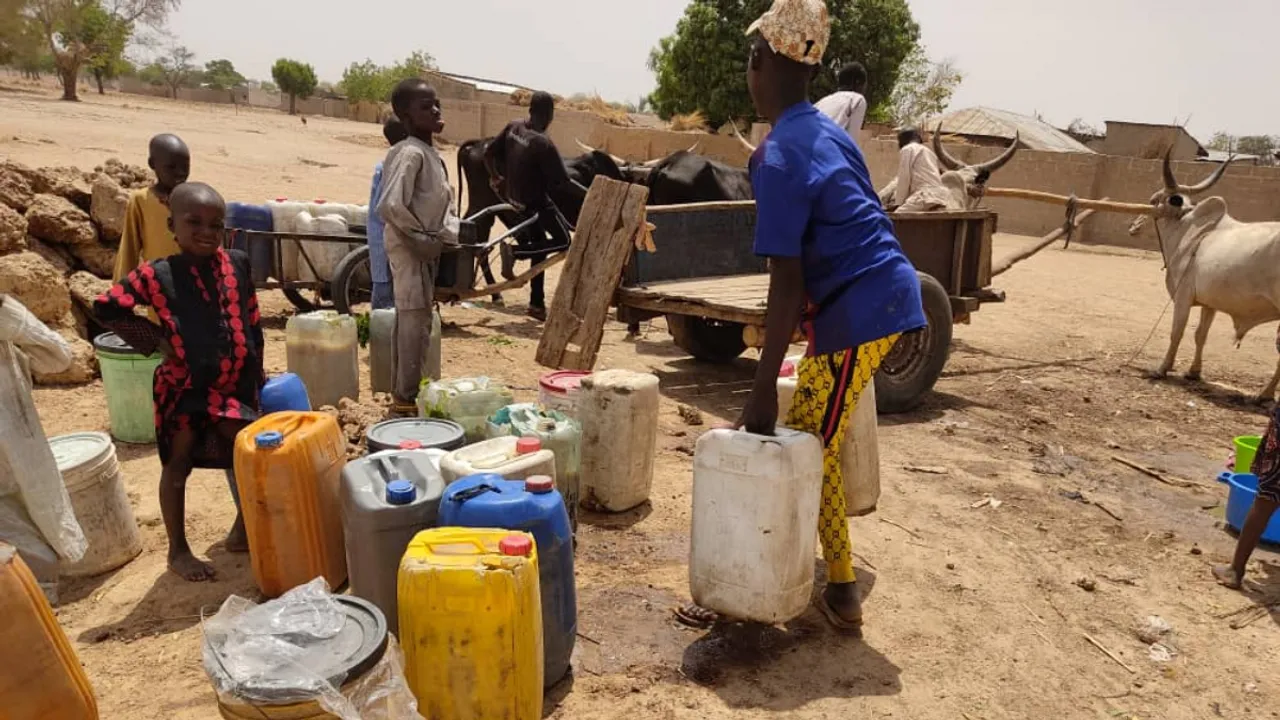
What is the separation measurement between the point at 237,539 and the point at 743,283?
13.9ft

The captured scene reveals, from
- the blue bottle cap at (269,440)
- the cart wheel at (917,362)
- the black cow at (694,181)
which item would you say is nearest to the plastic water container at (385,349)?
the blue bottle cap at (269,440)

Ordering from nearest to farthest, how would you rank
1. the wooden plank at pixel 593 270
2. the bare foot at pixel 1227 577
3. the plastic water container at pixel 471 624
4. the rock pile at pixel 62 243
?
the plastic water container at pixel 471 624 < the bare foot at pixel 1227 577 < the rock pile at pixel 62 243 < the wooden plank at pixel 593 270

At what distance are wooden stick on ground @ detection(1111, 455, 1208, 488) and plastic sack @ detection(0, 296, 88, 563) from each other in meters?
5.49

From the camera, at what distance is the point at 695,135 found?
79.1ft

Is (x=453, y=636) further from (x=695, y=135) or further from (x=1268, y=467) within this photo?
(x=695, y=135)

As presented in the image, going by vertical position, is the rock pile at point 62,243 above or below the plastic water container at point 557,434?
above

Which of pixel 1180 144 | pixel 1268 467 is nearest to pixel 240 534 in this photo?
pixel 1268 467

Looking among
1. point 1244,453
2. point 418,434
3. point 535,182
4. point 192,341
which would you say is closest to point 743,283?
point 535,182

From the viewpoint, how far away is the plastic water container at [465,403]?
4.15 meters

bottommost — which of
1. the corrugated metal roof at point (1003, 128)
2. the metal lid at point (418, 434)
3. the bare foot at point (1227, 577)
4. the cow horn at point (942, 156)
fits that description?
the bare foot at point (1227, 577)

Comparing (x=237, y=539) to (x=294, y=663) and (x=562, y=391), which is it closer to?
(x=562, y=391)

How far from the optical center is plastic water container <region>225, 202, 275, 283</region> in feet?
→ 23.9

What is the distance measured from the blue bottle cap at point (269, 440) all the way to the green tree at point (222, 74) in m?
89.2

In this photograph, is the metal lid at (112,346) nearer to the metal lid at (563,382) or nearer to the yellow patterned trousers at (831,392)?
the metal lid at (563,382)
